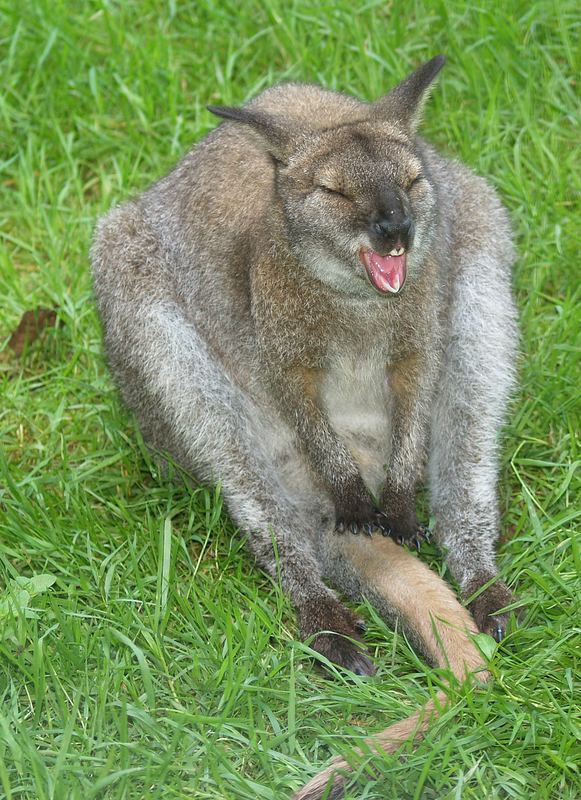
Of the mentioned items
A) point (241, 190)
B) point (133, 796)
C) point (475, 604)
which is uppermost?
point (241, 190)

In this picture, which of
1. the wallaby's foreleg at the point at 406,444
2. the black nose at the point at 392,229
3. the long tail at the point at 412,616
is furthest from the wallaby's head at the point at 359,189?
the long tail at the point at 412,616

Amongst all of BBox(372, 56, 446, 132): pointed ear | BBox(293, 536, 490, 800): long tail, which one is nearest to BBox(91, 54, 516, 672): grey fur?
BBox(372, 56, 446, 132): pointed ear

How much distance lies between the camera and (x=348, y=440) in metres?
5.34

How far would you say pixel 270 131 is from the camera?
476cm

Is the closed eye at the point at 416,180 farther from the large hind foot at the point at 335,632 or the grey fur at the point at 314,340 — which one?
the large hind foot at the point at 335,632

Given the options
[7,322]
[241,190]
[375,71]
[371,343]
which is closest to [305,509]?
[371,343]

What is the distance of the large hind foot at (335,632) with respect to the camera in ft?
15.0

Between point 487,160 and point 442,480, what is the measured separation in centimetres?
215

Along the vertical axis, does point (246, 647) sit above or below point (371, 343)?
below

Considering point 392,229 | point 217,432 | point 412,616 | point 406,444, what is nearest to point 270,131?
point 392,229

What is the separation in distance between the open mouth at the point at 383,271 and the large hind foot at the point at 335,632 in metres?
1.24

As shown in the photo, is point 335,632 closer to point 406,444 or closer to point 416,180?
point 406,444

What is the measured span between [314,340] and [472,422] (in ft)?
2.63

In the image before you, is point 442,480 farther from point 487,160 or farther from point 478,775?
point 487,160
